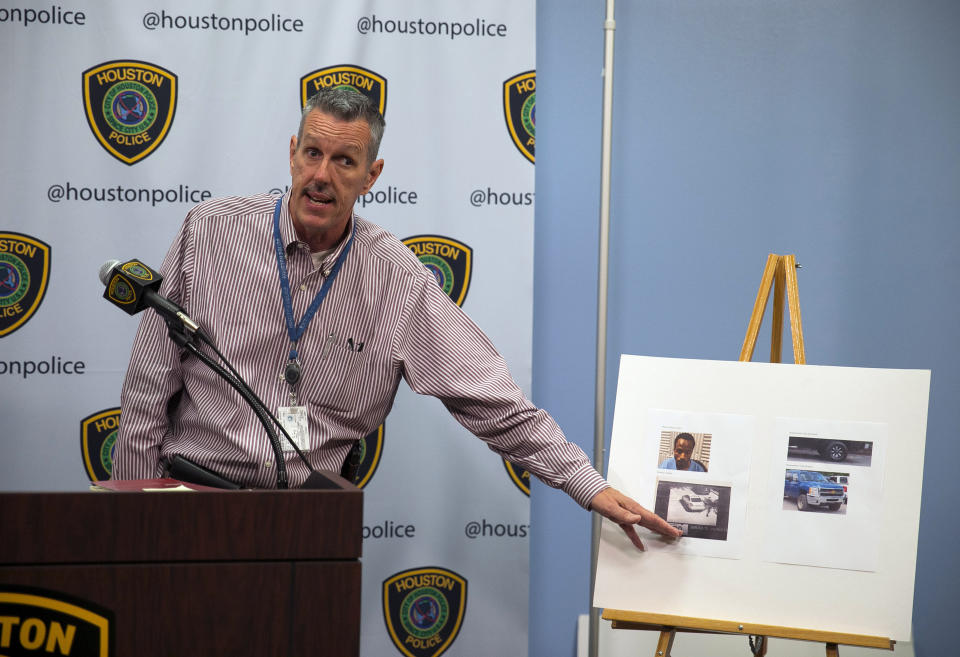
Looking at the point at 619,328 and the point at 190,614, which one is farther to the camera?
the point at 619,328

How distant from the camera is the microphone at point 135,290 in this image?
143cm

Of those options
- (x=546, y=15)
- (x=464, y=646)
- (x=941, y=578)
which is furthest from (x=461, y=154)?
(x=941, y=578)

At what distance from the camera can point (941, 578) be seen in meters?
2.95

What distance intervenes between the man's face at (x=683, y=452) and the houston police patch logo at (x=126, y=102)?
1.93 m

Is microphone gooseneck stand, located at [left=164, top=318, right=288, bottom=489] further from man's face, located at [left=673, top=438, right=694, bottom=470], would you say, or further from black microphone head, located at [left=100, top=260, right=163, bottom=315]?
man's face, located at [left=673, top=438, right=694, bottom=470]

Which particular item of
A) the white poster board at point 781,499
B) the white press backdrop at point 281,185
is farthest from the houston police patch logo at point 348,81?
the white poster board at point 781,499

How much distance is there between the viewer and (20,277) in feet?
8.99

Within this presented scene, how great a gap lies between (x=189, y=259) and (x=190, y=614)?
3.69 ft

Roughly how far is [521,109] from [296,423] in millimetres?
1400

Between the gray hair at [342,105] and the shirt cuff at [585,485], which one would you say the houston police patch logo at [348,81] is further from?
the shirt cuff at [585,485]

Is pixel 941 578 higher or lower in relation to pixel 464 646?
higher

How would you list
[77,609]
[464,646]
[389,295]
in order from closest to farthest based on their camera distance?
[77,609], [389,295], [464,646]

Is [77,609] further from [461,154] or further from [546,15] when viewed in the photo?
[546,15]

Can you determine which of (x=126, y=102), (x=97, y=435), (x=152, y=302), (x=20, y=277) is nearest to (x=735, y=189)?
(x=126, y=102)
